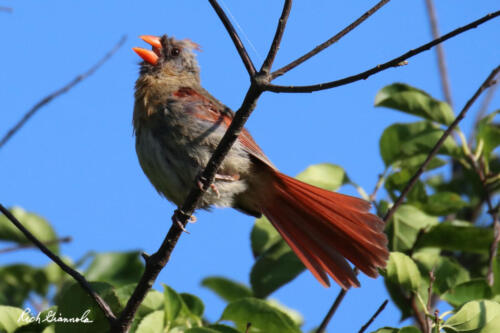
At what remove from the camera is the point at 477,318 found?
2.51m

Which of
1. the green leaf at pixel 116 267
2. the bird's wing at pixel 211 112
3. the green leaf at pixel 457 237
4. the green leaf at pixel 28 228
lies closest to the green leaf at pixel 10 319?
the green leaf at pixel 116 267

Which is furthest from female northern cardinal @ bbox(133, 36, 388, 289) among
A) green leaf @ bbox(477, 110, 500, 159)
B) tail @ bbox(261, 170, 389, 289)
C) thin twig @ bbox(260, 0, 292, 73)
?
thin twig @ bbox(260, 0, 292, 73)

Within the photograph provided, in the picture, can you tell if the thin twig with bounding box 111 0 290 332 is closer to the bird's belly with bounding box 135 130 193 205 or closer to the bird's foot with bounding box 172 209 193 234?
the bird's foot with bounding box 172 209 193 234

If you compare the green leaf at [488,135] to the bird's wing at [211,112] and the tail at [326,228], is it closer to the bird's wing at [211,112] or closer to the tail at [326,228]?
the tail at [326,228]

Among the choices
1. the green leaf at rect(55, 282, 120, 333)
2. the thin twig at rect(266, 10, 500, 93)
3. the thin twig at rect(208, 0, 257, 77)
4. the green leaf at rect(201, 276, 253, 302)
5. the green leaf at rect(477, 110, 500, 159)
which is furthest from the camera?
the green leaf at rect(201, 276, 253, 302)

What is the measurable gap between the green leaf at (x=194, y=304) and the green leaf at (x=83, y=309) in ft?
1.16

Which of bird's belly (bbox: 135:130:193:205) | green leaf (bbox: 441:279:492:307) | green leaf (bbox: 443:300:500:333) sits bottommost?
green leaf (bbox: 443:300:500:333)

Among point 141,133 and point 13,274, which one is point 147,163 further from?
point 13,274

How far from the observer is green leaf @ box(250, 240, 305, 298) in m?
3.39

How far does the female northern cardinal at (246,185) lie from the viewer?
11.4 feet

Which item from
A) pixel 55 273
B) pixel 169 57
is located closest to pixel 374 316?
pixel 55 273

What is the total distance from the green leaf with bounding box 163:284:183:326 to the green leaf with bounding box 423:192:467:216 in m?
1.54

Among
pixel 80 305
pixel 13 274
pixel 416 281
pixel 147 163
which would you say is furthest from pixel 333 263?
pixel 13 274

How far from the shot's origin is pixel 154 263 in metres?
2.69
